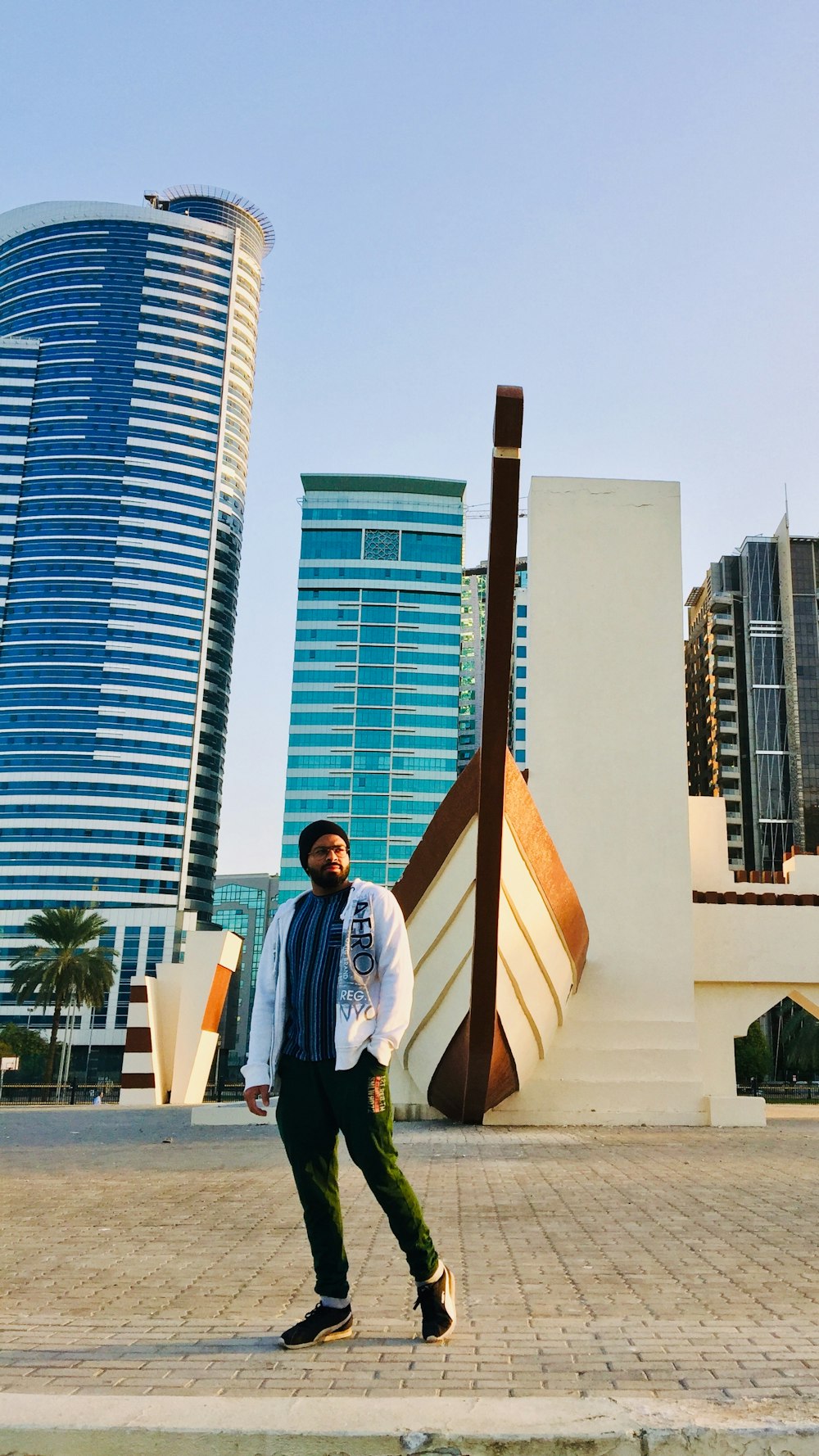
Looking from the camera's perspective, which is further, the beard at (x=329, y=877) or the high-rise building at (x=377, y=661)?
the high-rise building at (x=377, y=661)

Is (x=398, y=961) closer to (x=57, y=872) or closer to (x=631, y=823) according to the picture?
(x=631, y=823)

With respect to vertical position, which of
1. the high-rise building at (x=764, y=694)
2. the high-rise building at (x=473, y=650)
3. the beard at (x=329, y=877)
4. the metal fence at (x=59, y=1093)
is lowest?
the metal fence at (x=59, y=1093)

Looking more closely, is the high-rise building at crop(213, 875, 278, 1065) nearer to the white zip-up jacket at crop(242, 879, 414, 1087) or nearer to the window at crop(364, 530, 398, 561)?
the window at crop(364, 530, 398, 561)

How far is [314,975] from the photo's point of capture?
3473 mm

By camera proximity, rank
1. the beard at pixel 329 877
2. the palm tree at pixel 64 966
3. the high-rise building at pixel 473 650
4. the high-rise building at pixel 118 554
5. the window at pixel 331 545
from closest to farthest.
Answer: the beard at pixel 329 877 → the palm tree at pixel 64 966 → the high-rise building at pixel 118 554 → the window at pixel 331 545 → the high-rise building at pixel 473 650

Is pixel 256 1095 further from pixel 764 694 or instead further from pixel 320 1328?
pixel 764 694

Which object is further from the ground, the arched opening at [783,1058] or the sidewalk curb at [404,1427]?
the sidewalk curb at [404,1427]

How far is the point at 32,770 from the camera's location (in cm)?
8994

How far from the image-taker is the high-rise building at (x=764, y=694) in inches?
2953

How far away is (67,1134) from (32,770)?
8203 cm

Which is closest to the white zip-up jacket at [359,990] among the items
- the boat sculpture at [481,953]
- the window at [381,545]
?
the boat sculpture at [481,953]

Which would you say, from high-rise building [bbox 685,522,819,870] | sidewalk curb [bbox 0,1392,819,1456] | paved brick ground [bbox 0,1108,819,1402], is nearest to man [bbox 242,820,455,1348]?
paved brick ground [bbox 0,1108,819,1402]

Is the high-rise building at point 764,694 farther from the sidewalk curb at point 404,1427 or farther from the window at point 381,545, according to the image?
the sidewalk curb at point 404,1427

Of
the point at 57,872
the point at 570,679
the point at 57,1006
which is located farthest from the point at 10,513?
the point at 570,679
